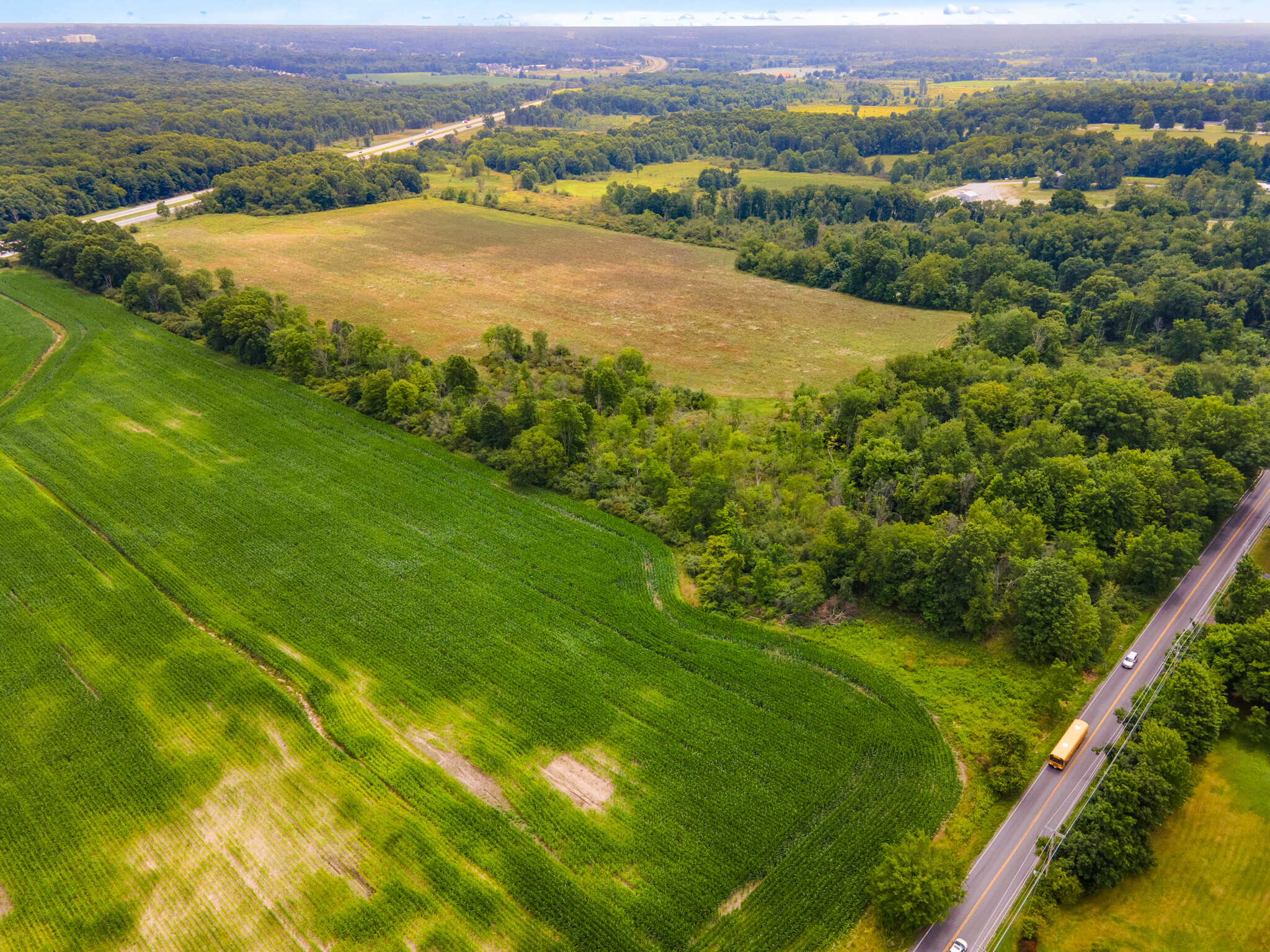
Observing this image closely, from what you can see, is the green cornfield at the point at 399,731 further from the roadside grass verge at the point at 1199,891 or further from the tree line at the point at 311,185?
the tree line at the point at 311,185

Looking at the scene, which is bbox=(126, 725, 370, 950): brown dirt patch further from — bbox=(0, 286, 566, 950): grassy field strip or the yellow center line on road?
the yellow center line on road

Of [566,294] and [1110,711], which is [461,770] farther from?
[566,294]

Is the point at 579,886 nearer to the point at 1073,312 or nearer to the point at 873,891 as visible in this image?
the point at 873,891

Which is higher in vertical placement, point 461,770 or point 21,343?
point 21,343

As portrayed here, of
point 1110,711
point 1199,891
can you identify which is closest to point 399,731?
point 1199,891

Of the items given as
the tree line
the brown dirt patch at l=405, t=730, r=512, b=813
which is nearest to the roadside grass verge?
the brown dirt patch at l=405, t=730, r=512, b=813

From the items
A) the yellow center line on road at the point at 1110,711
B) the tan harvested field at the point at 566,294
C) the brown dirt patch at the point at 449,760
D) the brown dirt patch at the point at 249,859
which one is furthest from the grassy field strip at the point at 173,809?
the tan harvested field at the point at 566,294
